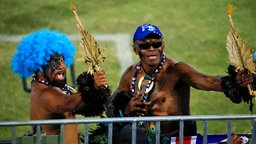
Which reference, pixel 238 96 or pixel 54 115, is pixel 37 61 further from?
pixel 238 96

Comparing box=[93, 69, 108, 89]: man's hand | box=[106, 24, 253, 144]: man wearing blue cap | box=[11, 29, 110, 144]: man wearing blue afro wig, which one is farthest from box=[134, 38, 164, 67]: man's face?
box=[93, 69, 108, 89]: man's hand

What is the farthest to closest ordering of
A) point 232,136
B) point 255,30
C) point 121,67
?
point 255,30 < point 121,67 < point 232,136

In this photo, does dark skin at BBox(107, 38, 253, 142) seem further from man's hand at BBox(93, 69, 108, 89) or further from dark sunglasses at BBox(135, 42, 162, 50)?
man's hand at BBox(93, 69, 108, 89)

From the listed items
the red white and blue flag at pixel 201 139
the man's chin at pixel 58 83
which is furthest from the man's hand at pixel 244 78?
the man's chin at pixel 58 83

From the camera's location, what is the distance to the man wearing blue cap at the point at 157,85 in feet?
30.5

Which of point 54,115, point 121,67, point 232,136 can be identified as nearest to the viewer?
point 232,136

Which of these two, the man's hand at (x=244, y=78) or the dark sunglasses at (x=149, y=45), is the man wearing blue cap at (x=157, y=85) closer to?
the dark sunglasses at (x=149, y=45)

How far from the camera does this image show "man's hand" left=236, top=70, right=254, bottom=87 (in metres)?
8.56

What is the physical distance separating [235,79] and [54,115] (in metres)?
1.77

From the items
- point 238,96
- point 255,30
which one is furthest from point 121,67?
point 238,96

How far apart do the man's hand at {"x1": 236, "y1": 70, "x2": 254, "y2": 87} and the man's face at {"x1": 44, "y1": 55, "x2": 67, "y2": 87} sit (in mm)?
1961

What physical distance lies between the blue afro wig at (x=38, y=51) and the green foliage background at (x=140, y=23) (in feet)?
18.5

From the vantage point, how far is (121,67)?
1753 centimetres

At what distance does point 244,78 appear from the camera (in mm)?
8586
